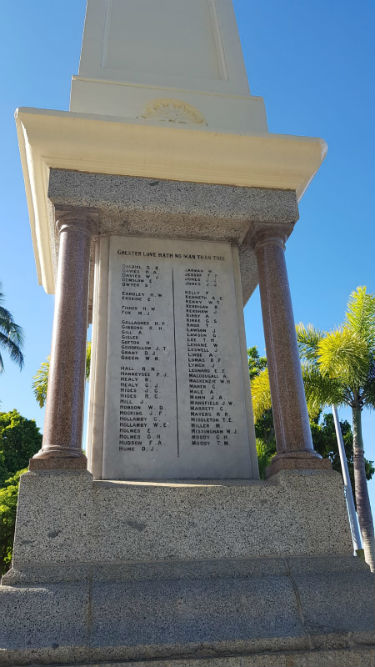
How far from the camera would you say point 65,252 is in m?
6.36

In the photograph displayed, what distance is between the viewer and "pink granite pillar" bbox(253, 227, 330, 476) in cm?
573

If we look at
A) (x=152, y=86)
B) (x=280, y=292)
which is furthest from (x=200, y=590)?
(x=152, y=86)

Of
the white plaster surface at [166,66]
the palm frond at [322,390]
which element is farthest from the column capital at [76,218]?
the palm frond at [322,390]

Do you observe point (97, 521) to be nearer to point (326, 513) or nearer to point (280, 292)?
point (326, 513)

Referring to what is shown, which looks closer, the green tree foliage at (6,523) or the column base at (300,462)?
the column base at (300,462)

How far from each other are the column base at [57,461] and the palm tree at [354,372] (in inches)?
499

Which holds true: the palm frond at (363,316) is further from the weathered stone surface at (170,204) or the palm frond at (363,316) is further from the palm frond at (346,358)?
the weathered stone surface at (170,204)

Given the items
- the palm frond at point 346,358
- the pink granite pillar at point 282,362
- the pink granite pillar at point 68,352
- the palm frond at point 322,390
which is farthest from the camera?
the palm frond at point 322,390

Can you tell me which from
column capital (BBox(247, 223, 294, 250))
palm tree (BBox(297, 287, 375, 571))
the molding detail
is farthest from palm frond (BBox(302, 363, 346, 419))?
the molding detail

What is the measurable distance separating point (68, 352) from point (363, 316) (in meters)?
13.3

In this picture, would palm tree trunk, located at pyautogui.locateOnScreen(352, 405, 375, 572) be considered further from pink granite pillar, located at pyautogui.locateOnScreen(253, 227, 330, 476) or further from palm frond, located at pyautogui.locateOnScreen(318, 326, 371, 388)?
pink granite pillar, located at pyautogui.locateOnScreen(253, 227, 330, 476)

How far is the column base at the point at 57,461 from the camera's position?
5.10 m

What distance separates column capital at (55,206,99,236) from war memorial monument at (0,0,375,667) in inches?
0.9

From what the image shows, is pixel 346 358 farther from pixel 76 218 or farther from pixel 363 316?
pixel 76 218
